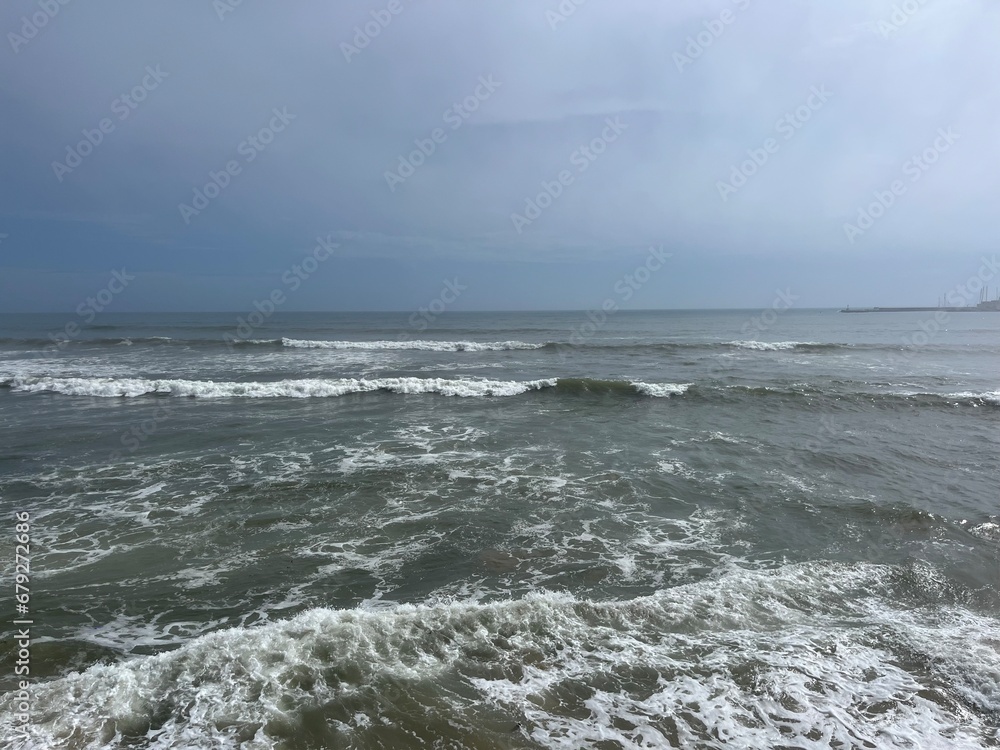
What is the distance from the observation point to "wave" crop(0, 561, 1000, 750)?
157 inches

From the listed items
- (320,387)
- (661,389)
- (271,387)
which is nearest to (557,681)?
(661,389)

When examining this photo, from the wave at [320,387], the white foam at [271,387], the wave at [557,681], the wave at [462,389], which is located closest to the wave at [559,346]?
the wave at [320,387]

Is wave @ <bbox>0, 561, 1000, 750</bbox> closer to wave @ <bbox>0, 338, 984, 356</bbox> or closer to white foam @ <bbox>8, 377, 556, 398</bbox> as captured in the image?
white foam @ <bbox>8, 377, 556, 398</bbox>

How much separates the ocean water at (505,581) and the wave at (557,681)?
3cm

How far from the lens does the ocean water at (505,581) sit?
416cm

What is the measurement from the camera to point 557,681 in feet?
14.9

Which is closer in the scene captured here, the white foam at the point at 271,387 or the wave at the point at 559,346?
the white foam at the point at 271,387

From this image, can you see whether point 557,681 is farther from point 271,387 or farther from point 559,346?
point 559,346

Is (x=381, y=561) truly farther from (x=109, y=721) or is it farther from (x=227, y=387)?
(x=227, y=387)

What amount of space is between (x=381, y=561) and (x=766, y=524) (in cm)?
602

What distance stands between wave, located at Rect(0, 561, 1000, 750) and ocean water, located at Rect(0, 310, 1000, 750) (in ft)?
0.09

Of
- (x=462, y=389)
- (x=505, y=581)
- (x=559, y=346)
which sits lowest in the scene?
(x=505, y=581)

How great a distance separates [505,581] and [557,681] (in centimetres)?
192

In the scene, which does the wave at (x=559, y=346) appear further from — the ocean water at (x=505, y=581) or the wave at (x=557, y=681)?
the wave at (x=557, y=681)
